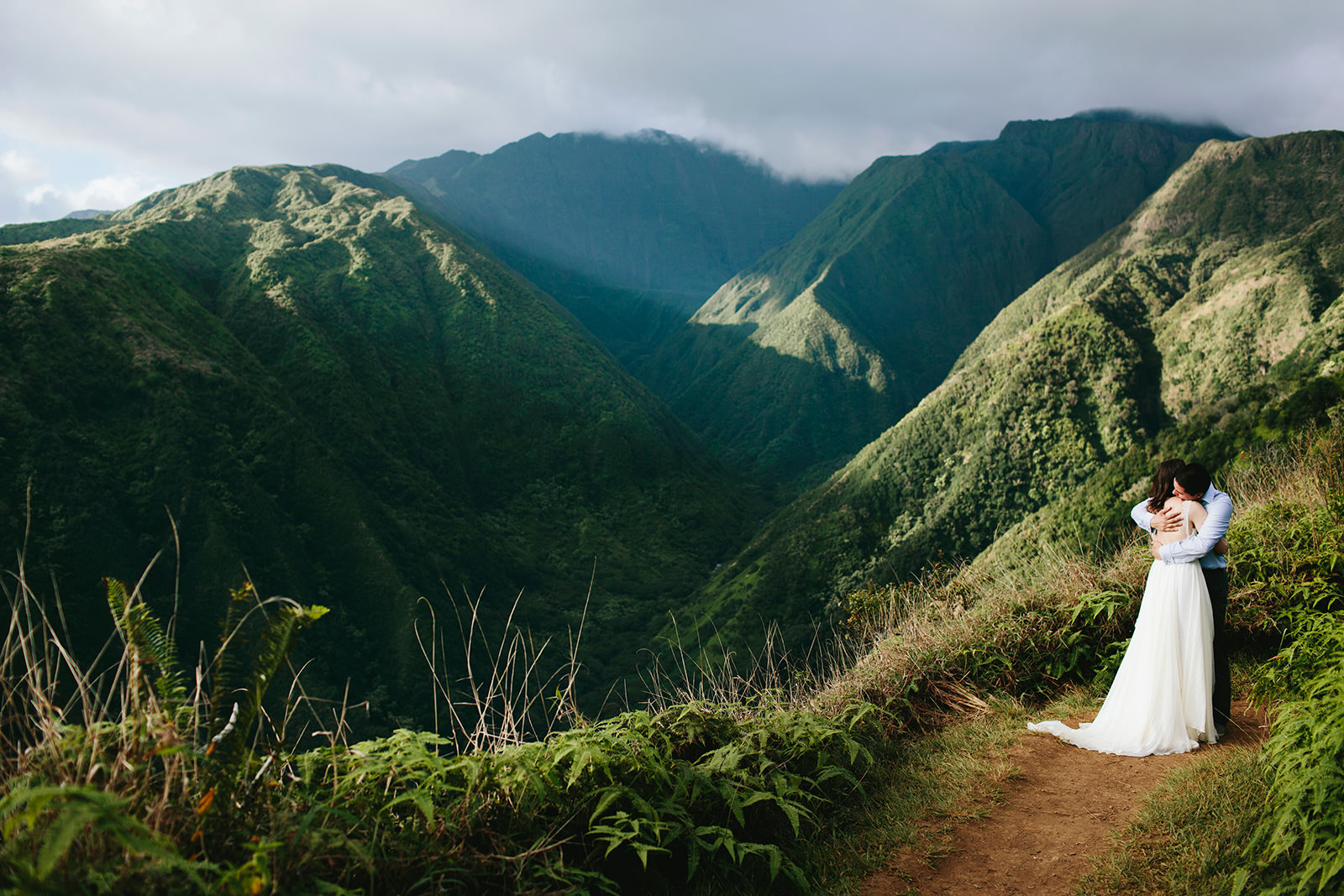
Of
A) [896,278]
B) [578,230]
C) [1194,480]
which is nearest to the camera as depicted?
[1194,480]

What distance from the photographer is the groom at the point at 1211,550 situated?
4535 mm

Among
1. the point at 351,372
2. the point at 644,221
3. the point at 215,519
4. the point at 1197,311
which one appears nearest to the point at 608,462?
the point at 351,372

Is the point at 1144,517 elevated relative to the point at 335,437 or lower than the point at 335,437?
elevated

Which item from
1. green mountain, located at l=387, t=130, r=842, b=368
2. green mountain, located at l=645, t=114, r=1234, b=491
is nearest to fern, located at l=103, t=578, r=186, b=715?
green mountain, located at l=645, t=114, r=1234, b=491

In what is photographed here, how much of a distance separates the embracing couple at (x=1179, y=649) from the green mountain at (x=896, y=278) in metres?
95.9

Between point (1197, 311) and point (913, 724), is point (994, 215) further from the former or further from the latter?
point (913, 724)

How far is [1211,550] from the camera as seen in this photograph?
4598 mm

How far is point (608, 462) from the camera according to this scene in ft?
211

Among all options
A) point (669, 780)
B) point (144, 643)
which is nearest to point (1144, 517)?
point (669, 780)

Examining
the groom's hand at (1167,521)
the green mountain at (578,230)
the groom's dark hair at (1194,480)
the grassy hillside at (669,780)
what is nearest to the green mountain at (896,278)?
the green mountain at (578,230)

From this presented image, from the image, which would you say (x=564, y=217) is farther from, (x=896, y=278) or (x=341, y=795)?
(x=341, y=795)

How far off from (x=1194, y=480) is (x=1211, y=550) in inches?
18.5

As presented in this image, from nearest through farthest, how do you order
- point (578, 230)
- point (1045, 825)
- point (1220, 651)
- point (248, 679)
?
point (248, 679)
point (1045, 825)
point (1220, 651)
point (578, 230)

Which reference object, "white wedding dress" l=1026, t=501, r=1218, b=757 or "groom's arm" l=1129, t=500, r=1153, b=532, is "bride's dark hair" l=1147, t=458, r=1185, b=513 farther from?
"white wedding dress" l=1026, t=501, r=1218, b=757
